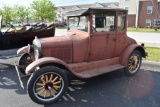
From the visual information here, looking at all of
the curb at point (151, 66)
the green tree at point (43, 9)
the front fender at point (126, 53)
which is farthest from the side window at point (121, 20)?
the green tree at point (43, 9)

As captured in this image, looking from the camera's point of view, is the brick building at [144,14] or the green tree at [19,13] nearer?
the brick building at [144,14]

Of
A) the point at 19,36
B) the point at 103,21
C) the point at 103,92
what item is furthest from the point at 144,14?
the point at 103,92

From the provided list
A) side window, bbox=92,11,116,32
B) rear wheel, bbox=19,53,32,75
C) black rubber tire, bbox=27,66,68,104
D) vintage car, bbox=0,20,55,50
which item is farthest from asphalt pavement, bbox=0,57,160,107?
side window, bbox=92,11,116,32

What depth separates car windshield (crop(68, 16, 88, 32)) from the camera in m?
4.26

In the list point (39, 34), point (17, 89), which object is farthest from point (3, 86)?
point (39, 34)

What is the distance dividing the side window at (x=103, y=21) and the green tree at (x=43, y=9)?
38795mm

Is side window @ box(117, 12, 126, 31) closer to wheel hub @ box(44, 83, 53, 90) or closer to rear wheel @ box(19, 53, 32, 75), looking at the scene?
wheel hub @ box(44, 83, 53, 90)

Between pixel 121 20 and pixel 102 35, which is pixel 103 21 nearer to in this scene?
pixel 102 35

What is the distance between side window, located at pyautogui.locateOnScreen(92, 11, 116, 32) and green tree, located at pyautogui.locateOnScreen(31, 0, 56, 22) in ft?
127

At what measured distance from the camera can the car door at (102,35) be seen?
420 cm

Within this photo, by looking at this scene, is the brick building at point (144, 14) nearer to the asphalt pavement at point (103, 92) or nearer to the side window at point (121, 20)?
the asphalt pavement at point (103, 92)

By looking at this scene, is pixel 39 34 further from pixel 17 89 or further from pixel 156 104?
pixel 156 104

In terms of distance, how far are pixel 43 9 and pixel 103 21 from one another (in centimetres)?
3963

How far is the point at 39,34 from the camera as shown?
644cm
